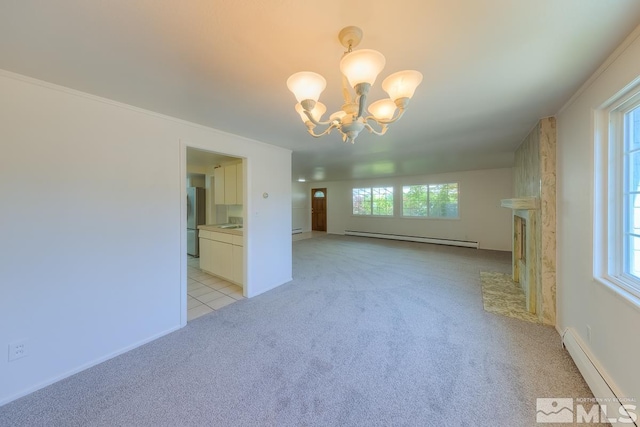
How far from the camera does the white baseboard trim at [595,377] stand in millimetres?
1393

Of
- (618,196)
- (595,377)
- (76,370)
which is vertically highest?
(618,196)

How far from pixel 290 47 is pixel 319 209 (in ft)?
29.8

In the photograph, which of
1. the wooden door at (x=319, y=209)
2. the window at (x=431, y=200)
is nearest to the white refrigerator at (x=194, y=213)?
the wooden door at (x=319, y=209)

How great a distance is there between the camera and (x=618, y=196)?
5.32 ft

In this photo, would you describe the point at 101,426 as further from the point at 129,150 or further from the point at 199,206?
the point at 199,206

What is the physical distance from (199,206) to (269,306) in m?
3.58

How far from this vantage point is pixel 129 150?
2.18 metres

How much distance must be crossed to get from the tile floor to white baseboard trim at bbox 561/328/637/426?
11.4 feet

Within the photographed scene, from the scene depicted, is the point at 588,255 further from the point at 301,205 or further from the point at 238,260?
the point at 301,205

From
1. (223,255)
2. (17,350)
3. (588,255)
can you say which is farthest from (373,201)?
(17,350)

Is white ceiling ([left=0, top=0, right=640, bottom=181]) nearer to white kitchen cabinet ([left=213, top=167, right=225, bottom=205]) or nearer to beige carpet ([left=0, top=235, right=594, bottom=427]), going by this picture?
beige carpet ([left=0, top=235, right=594, bottom=427])

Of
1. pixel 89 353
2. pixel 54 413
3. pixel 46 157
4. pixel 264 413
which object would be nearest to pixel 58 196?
pixel 46 157

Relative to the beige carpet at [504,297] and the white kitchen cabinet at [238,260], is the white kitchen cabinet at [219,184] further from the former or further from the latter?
the beige carpet at [504,297]

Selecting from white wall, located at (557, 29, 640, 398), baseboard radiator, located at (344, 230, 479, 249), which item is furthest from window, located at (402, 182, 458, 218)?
white wall, located at (557, 29, 640, 398)
